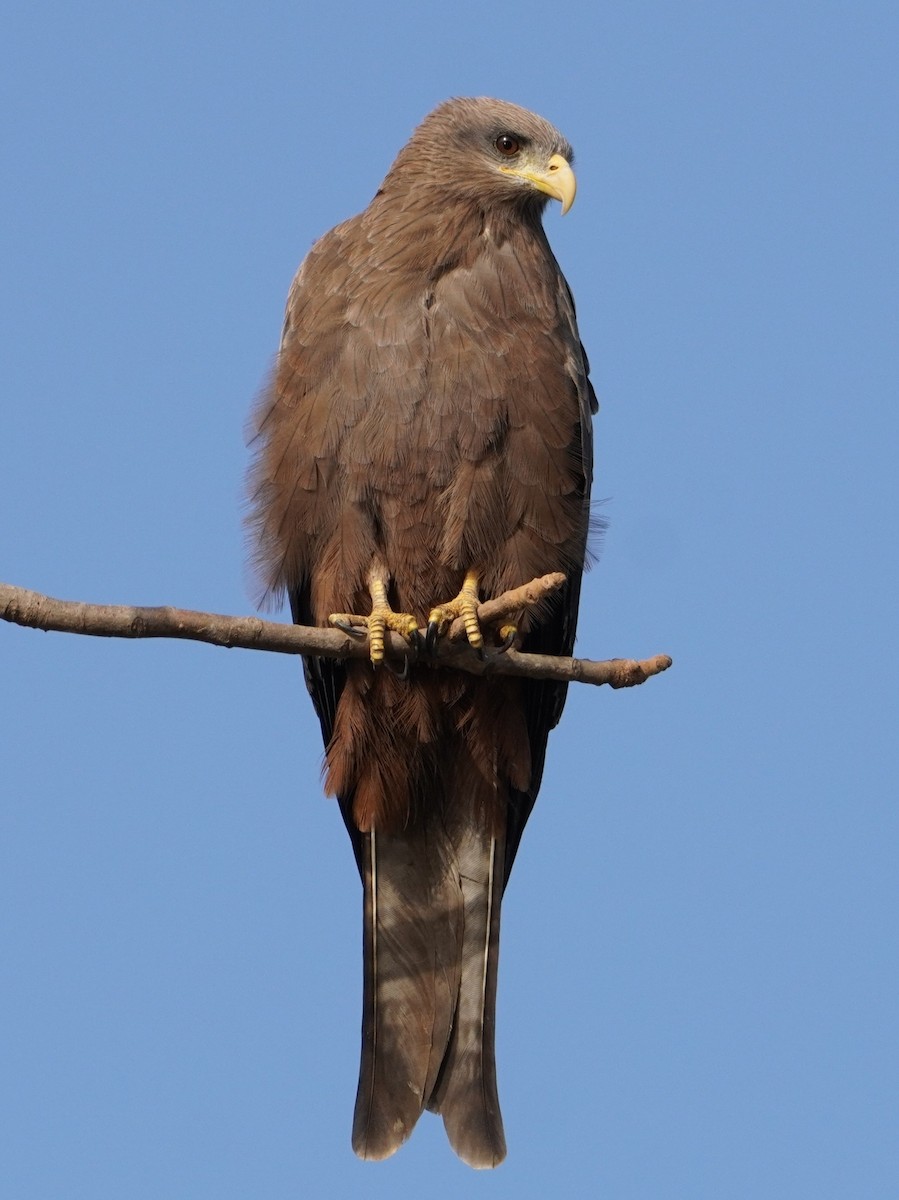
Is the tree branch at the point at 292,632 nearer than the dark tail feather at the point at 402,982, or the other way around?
the tree branch at the point at 292,632

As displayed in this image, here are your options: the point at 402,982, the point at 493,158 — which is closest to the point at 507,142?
the point at 493,158

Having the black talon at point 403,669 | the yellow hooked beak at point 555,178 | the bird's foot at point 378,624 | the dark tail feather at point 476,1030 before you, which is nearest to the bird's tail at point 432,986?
the dark tail feather at point 476,1030

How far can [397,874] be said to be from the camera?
655 cm

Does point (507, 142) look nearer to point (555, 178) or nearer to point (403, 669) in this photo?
point (555, 178)

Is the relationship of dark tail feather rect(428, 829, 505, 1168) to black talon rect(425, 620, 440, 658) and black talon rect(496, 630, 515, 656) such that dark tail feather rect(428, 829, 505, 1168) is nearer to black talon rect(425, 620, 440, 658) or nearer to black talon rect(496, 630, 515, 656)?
black talon rect(496, 630, 515, 656)

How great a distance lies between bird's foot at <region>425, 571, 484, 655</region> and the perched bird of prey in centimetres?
1

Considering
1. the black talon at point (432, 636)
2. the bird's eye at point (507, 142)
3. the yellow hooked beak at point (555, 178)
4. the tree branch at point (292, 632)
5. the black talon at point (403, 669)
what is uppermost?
the bird's eye at point (507, 142)

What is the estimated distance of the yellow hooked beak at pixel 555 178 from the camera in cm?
632

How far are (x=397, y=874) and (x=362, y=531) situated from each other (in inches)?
57.8

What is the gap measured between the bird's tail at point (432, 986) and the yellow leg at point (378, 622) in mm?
1097

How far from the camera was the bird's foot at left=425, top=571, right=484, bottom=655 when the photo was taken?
563cm

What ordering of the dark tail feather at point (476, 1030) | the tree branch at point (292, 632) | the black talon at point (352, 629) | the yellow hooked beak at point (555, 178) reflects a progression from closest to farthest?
the tree branch at point (292, 632) < the black talon at point (352, 629) < the dark tail feather at point (476, 1030) < the yellow hooked beak at point (555, 178)

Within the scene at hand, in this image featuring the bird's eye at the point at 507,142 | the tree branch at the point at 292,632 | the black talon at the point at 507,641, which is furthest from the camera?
the bird's eye at the point at 507,142

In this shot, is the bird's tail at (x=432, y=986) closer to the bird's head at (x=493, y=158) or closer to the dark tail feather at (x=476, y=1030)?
the dark tail feather at (x=476, y=1030)
